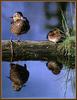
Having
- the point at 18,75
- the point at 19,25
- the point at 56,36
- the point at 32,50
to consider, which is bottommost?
the point at 18,75

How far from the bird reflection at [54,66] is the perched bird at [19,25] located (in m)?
0.58

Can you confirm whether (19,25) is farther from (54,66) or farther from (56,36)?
(54,66)

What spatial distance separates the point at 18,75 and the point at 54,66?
411 millimetres

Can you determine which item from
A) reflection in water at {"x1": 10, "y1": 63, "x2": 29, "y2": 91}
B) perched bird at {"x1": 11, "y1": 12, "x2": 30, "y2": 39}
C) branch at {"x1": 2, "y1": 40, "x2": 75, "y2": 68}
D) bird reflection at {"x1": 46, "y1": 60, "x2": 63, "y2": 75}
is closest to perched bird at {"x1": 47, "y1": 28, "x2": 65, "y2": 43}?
branch at {"x1": 2, "y1": 40, "x2": 75, "y2": 68}

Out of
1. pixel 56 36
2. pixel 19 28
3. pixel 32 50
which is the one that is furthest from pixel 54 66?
pixel 19 28

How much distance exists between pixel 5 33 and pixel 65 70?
832mm

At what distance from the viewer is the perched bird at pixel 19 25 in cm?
520

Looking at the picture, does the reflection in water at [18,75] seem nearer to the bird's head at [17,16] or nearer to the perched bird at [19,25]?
the perched bird at [19,25]

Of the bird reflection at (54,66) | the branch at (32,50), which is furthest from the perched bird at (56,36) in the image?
the bird reflection at (54,66)

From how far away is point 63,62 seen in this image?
482 centimetres

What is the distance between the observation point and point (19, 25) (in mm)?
5234

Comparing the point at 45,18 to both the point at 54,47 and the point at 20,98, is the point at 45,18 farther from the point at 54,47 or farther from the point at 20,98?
the point at 20,98

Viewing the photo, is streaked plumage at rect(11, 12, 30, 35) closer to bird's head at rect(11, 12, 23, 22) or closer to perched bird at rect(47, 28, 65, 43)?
bird's head at rect(11, 12, 23, 22)

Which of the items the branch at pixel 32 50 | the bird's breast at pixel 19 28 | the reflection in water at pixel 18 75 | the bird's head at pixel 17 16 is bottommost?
the reflection in water at pixel 18 75
